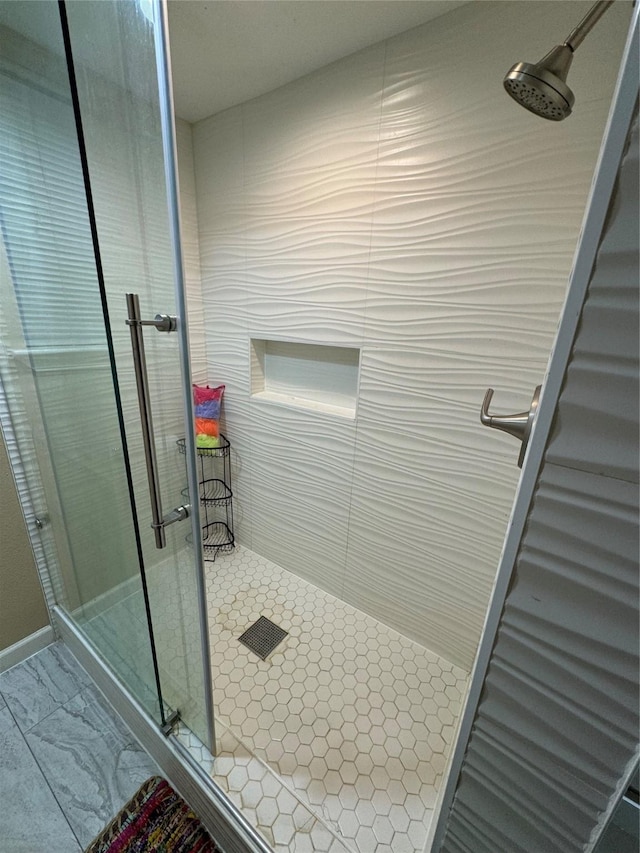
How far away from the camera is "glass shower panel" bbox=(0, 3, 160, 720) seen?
0.77 metres

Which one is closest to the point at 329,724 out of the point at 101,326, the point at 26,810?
the point at 26,810

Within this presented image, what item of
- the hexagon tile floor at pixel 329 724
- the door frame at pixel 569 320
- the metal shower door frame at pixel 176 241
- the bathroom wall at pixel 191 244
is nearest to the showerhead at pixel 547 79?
the door frame at pixel 569 320

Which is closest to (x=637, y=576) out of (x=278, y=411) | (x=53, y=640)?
(x=278, y=411)

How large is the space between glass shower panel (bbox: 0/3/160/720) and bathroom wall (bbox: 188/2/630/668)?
2.72ft

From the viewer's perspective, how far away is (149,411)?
2.39 feet

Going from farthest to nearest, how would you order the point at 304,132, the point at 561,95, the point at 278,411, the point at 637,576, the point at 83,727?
the point at 278,411
the point at 304,132
the point at 83,727
the point at 561,95
the point at 637,576

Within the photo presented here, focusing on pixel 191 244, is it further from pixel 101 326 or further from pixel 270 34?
pixel 101 326

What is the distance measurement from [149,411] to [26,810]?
1246 mm

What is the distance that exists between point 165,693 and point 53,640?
0.77 meters

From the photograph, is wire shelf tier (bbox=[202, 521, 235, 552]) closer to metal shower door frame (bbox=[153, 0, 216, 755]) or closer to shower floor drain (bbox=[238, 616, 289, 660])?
shower floor drain (bbox=[238, 616, 289, 660])

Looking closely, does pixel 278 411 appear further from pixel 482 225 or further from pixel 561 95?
pixel 561 95

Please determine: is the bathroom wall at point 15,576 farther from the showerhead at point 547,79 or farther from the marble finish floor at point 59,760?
the showerhead at point 547,79

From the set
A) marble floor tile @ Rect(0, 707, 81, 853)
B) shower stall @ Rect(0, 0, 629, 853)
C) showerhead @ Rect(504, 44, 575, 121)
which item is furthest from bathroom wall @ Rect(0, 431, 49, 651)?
showerhead @ Rect(504, 44, 575, 121)

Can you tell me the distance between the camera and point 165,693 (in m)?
1.05
